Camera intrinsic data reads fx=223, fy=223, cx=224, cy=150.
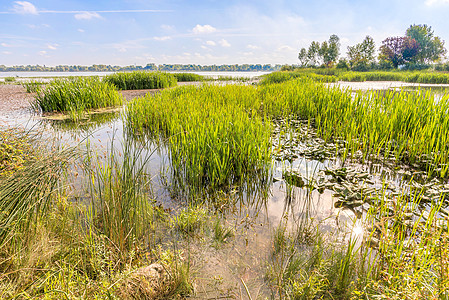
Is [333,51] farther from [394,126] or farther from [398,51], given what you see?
[394,126]

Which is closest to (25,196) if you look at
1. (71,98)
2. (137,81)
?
(71,98)

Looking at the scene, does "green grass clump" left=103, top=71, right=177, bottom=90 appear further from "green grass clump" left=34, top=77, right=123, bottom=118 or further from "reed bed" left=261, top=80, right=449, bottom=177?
"reed bed" left=261, top=80, right=449, bottom=177

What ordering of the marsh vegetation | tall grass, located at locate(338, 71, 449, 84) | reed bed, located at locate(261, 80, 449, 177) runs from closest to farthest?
the marsh vegetation → reed bed, located at locate(261, 80, 449, 177) → tall grass, located at locate(338, 71, 449, 84)

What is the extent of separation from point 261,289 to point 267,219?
0.95 meters

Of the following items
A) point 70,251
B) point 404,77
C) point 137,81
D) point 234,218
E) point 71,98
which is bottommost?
point 234,218

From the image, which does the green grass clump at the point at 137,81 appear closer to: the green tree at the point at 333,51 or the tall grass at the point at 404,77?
the tall grass at the point at 404,77

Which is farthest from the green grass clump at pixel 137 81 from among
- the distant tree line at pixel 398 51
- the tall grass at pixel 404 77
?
the distant tree line at pixel 398 51

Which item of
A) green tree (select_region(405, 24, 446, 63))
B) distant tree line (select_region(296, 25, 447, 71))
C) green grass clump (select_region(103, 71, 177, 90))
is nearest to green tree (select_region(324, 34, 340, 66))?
distant tree line (select_region(296, 25, 447, 71))

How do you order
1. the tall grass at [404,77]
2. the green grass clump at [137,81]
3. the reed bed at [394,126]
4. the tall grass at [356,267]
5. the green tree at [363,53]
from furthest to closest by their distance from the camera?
the green tree at [363,53] → the tall grass at [404,77] → the green grass clump at [137,81] → the reed bed at [394,126] → the tall grass at [356,267]

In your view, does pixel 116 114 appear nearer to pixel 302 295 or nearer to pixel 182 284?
pixel 182 284

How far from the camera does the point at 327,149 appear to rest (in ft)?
14.8

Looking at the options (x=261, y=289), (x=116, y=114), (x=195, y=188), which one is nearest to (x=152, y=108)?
(x=116, y=114)

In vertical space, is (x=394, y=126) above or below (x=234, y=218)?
above

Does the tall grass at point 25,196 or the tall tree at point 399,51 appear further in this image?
the tall tree at point 399,51
